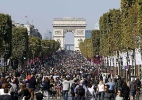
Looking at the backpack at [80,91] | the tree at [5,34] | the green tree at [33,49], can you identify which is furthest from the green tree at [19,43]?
the backpack at [80,91]

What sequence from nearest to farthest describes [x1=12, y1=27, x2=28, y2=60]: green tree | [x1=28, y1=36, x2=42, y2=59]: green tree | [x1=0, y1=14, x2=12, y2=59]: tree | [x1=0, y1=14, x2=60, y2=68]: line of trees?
[x1=0, y1=14, x2=12, y2=59]: tree
[x1=0, y1=14, x2=60, y2=68]: line of trees
[x1=12, y1=27, x2=28, y2=60]: green tree
[x1=28, y1=36, x2=42, y2=59]: green tree

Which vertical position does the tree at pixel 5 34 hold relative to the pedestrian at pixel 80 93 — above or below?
above

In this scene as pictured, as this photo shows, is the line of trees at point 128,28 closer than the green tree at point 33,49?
Yes

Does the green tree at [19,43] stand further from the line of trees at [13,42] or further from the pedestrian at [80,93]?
the pedestrian at [80,93]

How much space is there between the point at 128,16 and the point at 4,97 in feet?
123

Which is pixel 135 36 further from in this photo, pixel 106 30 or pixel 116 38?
pixel 106 30

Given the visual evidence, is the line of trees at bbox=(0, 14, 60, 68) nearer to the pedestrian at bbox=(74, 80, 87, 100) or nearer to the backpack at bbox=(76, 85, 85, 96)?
the pedestrian at bbox=(74, 80, 87, 100)

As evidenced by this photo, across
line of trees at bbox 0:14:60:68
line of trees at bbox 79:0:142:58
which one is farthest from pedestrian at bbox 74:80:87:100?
line of trees at bbox 0:14:60:68

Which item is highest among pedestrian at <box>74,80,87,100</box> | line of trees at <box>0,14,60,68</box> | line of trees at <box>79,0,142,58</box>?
line of trees at <box>0,14,60,68</box>

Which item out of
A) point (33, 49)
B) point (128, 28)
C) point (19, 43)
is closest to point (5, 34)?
point (19, 43)

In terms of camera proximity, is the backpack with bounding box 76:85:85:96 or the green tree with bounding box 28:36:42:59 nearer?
the backpack with bounding box 76:85:85:96

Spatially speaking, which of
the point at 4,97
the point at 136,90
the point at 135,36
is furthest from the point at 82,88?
the point at 135,36

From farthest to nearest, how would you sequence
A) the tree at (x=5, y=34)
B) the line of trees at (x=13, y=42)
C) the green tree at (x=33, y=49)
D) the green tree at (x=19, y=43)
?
the green tree at (x=33, y=49), the green tree at (x=19, y=43), the line of trees at (x=13, y=42), the tree at (x=5, y=34)

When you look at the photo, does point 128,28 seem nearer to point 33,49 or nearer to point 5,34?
point 5,34
